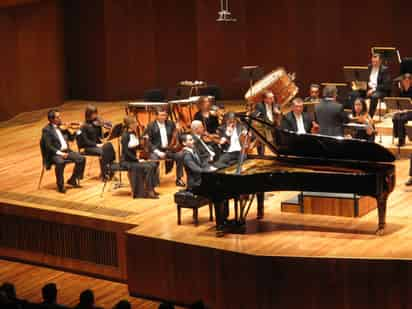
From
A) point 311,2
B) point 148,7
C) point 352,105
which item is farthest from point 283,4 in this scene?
point 352,105

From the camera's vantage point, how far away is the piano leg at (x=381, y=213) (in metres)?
8.91

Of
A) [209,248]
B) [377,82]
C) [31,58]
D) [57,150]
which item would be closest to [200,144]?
[57,150]

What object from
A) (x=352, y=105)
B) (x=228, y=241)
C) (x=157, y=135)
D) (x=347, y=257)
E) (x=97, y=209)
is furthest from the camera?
(x=352, y=105)

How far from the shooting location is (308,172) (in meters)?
9.01

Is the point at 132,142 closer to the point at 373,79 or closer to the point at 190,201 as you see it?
the point at 190,201

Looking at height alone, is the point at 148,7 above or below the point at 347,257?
above

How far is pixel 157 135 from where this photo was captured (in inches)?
450

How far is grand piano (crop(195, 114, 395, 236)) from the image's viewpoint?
349 inches

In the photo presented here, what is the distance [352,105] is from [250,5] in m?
4.05

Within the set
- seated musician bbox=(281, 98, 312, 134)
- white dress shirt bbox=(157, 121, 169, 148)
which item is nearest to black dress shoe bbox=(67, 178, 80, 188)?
white dress shirt bbox=(157, 121, 169, 148)

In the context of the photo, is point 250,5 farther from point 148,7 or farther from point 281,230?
point 281,230

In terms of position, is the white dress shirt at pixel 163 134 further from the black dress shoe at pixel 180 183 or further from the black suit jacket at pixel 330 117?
the black suit jacket at pixel 330 117

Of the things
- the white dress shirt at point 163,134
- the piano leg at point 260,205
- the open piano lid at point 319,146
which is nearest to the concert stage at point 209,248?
the piano leg at point 260,205

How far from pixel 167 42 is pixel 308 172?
27.3 ft
